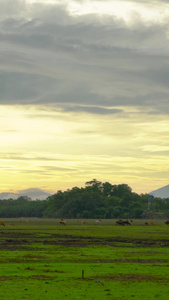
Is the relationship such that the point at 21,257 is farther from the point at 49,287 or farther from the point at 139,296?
the point at 139,296

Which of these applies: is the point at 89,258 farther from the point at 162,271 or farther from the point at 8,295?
the point at 8,295

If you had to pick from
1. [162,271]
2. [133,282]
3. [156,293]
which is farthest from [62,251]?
[156,293]

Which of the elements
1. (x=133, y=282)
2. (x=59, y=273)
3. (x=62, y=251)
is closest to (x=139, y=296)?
(x=133, y=282)

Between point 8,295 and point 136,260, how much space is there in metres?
19.5

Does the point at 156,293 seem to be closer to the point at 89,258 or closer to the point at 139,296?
the point at 139,296

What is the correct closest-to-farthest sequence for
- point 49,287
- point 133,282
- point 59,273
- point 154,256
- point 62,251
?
point 49,287, point 133,282, point 59,273, point 154,256, point 62,251

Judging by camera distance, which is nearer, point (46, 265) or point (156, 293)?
point (156, 293)

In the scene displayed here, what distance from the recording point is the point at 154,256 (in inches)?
1884

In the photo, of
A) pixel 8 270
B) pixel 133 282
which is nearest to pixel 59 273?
pixel 8 270

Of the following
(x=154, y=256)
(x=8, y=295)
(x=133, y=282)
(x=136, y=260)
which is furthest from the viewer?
(x=154, y=256)

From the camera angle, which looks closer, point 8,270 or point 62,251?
point 8,270

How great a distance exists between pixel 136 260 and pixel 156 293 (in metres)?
16.3

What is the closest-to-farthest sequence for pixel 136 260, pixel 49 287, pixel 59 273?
pixel 49 287 < pixel 59 273 < pixel 136 260

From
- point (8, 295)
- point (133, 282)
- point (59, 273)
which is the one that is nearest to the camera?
point (8, 295)
